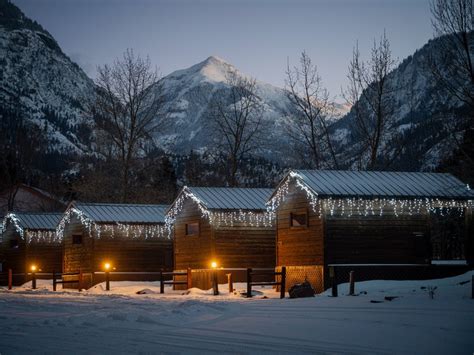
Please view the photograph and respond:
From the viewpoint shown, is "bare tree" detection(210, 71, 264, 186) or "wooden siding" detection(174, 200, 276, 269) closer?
"wooden siding" detection(174, 200, 276, 269)

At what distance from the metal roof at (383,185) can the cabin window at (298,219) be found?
1.63 m

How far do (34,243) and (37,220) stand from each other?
1.85m

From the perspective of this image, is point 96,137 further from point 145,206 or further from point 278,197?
point 278,197

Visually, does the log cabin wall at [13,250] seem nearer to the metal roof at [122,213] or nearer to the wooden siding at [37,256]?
the wooden siding at [37,256]

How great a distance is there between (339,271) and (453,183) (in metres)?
8.49

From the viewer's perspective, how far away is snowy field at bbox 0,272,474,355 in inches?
558

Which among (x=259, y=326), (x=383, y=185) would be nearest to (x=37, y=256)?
(x=383, y=185)

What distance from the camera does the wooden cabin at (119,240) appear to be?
1802 inches

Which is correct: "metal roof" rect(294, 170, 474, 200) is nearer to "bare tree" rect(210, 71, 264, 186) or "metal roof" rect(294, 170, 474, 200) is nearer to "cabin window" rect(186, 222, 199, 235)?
"cabin window" rect(186, 222, 199, 235)

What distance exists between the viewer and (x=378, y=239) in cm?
3309

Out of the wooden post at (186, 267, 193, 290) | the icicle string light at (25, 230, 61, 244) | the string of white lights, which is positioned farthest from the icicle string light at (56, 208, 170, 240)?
the string of white lights

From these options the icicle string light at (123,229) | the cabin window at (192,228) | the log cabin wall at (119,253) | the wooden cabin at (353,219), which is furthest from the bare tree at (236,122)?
the wooden cabin at (353,219)

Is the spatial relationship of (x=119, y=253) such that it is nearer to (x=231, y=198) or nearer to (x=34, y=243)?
(x=231, y=198)

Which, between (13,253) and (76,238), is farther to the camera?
(13,253)
